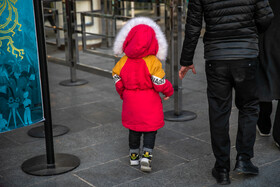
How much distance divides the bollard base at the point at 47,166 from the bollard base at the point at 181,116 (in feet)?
4.94

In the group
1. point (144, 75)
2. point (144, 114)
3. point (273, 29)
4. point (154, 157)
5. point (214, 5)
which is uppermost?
point (214, 5)

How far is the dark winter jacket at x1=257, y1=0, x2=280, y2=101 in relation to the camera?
420 centimetres

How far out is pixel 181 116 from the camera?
5.57 metres

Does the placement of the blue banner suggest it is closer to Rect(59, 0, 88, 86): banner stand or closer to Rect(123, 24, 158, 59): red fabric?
Rect(123, 24, 158, 59): red fabric

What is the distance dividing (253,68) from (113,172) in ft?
4.85

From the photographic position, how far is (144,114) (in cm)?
399

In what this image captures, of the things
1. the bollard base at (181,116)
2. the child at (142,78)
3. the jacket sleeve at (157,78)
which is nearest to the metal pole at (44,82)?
the child at (142,78)

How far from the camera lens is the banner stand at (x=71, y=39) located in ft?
23.1

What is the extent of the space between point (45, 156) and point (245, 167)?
1.87 meters

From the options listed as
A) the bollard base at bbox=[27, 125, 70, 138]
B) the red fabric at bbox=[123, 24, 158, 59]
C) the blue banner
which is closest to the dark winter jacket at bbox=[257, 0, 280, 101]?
the red fabric at bbox=[123, 24, 158, 59]

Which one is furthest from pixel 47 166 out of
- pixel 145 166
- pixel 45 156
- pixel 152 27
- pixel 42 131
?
pixel 152 27

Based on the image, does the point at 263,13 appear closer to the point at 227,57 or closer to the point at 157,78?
the point at 227,57

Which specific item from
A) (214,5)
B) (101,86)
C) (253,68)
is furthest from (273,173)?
(101,86)

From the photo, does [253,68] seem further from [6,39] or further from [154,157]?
[6,39]
